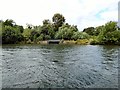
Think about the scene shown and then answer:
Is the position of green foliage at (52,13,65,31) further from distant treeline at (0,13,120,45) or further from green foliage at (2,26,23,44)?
green foliage at (2,26,23,44)

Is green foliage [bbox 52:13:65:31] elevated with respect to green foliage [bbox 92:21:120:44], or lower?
elevated

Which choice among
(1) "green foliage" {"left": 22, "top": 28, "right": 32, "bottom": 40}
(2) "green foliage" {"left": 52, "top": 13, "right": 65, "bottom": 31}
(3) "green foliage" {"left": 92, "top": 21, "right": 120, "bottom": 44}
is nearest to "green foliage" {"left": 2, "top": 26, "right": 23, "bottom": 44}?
(1) "green foliage" {"left": 22, "top": 28, "right": 32, "bottom": 40}

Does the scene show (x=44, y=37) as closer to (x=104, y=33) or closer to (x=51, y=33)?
(x=51, y=33)

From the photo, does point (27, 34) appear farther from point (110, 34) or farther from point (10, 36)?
point (110, 34)

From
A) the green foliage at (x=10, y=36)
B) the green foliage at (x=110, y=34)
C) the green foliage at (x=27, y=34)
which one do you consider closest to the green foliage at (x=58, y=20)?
the green foliage at (x=27, y=34)

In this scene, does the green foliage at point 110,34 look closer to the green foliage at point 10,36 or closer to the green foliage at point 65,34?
the green foliage at point 65,34

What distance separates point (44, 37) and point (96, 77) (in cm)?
5822

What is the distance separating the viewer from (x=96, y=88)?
11.4 m

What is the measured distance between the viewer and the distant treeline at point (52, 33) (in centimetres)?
5364

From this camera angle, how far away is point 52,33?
74875 millimetres

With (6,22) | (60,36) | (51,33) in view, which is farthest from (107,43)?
(6,22)

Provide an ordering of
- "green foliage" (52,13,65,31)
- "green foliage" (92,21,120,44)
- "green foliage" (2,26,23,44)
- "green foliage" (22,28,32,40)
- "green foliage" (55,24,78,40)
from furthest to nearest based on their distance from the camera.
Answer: "green foliage" (52,13,65,31) < "green foliage" (22,28,32,40) < "green foliage" (55,24,78,40) < "green foliage" (2,26,23,44) < "green foliage" (92,21,120,44)

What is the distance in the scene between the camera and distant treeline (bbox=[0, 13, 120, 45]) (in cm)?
5364

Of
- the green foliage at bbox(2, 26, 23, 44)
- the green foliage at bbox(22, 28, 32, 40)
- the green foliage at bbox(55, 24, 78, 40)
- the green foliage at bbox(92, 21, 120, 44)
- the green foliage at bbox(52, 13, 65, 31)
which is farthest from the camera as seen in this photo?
the green foliage at bbox(52, 13, 65, 31)
